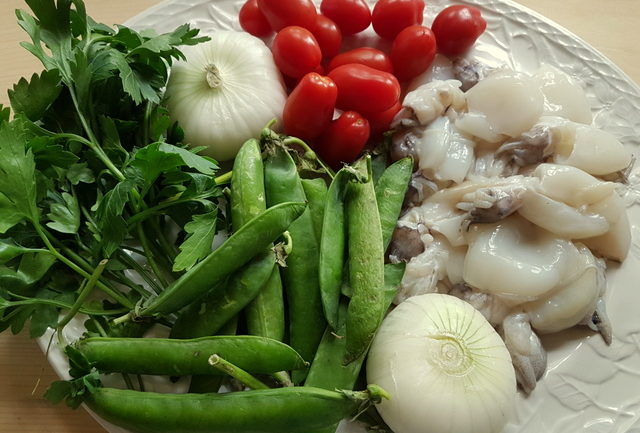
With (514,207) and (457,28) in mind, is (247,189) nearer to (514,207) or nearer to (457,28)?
(514,207)

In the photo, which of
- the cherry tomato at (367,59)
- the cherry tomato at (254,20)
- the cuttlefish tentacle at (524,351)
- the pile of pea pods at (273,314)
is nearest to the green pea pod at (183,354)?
the pile of pea pods at (273,314)

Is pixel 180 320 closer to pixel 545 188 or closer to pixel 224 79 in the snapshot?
pixel 224 79

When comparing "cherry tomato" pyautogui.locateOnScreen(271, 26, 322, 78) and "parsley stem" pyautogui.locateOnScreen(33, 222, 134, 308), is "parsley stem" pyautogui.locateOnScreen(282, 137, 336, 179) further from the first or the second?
"parsley stem" pyautogui.locateOnScreen(33, 222, 134, 308)

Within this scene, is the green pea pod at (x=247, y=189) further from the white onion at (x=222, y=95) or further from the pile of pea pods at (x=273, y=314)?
the white onion at (x=222, y=95)

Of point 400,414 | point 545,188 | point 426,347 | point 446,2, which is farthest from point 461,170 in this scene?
point 446,2

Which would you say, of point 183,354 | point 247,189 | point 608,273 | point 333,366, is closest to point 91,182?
point 247,189

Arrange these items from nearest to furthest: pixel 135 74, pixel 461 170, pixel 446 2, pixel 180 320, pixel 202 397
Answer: pixel 202 397 → pixel 180 320 → pixel 135 74 → pixel 461 170 → pixel 446 2
